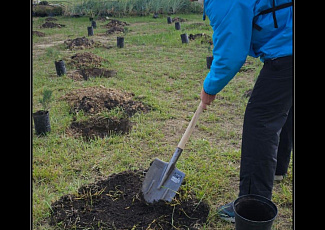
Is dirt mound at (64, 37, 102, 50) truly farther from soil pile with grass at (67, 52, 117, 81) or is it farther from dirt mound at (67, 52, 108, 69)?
dirt mound at (67, 52, 108, 69)

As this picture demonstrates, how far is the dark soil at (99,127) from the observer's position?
13.4 feet

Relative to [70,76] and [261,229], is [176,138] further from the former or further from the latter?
[70,76]

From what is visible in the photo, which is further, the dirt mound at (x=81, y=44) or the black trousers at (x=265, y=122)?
the dirt mound at (x=81, y=44)

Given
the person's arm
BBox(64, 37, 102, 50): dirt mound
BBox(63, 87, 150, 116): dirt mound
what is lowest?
BBox(63, 87, 150, 116): dirt mound

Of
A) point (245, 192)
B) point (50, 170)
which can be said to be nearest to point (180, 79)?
point (50, 170)

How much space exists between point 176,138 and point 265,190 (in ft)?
5.56

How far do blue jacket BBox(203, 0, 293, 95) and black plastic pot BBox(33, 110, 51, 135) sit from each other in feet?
8.21

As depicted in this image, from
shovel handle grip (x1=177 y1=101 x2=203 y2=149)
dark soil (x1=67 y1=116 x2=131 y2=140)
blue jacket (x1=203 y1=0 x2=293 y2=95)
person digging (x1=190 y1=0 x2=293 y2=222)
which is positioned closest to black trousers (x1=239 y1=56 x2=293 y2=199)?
person digging (x1=190 y1=0 x2=293 y2=222)

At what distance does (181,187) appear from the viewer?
2.93 m

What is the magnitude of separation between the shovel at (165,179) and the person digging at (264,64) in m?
0.42

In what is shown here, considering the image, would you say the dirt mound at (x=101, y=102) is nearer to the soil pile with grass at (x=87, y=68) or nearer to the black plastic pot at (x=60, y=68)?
the soil pile with grass at (x=87, y=68)

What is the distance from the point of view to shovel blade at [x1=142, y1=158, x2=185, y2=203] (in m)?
2.71

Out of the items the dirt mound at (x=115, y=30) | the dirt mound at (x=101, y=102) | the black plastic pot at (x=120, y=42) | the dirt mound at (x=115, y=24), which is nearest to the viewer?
the dirt mound at (x=101, y=102)

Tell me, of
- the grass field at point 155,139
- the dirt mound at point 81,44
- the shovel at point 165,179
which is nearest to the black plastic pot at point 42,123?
the grass field at point 155,139
